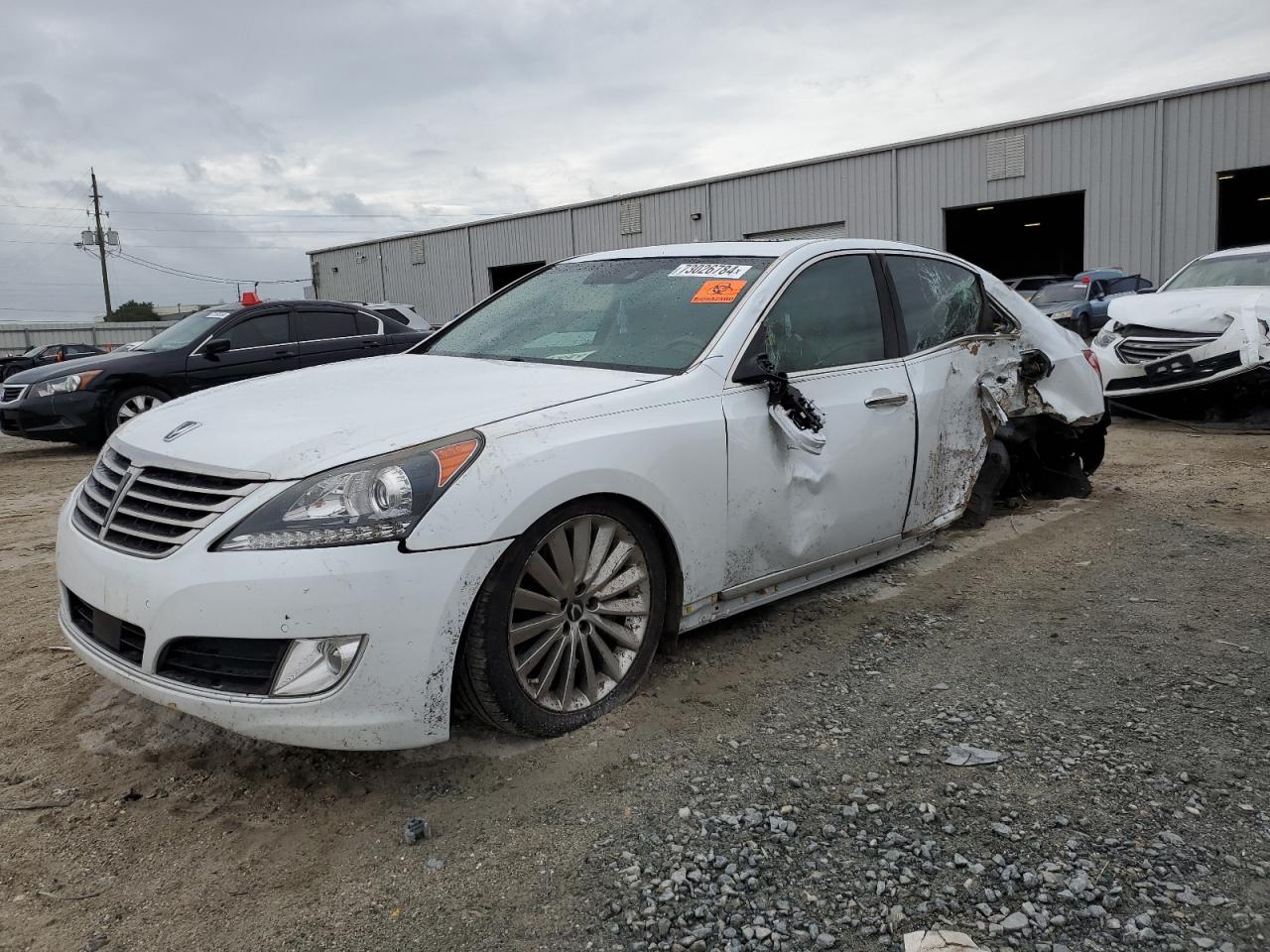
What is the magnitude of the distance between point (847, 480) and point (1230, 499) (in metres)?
3.55

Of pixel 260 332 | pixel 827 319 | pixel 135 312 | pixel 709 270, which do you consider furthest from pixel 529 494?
pixel 135 312

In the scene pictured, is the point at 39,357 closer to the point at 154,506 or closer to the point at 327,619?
the point at 154,506

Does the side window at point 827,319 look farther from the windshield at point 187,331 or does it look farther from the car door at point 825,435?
the windshield at point 187,331

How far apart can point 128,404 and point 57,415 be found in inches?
25.5

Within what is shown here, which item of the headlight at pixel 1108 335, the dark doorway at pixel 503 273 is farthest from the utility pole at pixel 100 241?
the headlight at pixel 1108 335

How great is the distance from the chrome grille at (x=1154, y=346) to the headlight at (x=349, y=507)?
7.93 m

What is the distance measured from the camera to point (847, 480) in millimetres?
3828

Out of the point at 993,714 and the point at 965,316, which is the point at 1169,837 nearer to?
the point at 993,714

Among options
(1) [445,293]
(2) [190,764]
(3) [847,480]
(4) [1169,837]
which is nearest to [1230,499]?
(3) [847,480]

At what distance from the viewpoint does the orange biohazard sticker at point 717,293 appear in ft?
12.1

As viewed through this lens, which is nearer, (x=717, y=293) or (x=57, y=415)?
(x=717, y=293)

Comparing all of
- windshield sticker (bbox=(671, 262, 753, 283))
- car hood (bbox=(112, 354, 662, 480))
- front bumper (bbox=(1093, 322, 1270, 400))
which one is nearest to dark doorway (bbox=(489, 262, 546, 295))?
front bumper (bbox=(1093, 322, 1270, 400))

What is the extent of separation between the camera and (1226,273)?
935 cm

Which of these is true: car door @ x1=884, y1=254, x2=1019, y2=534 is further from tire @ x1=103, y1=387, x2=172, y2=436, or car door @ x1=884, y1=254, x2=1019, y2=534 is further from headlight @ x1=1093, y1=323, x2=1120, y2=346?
tire @ x1=103, y1=387, x2=172, y2=436
